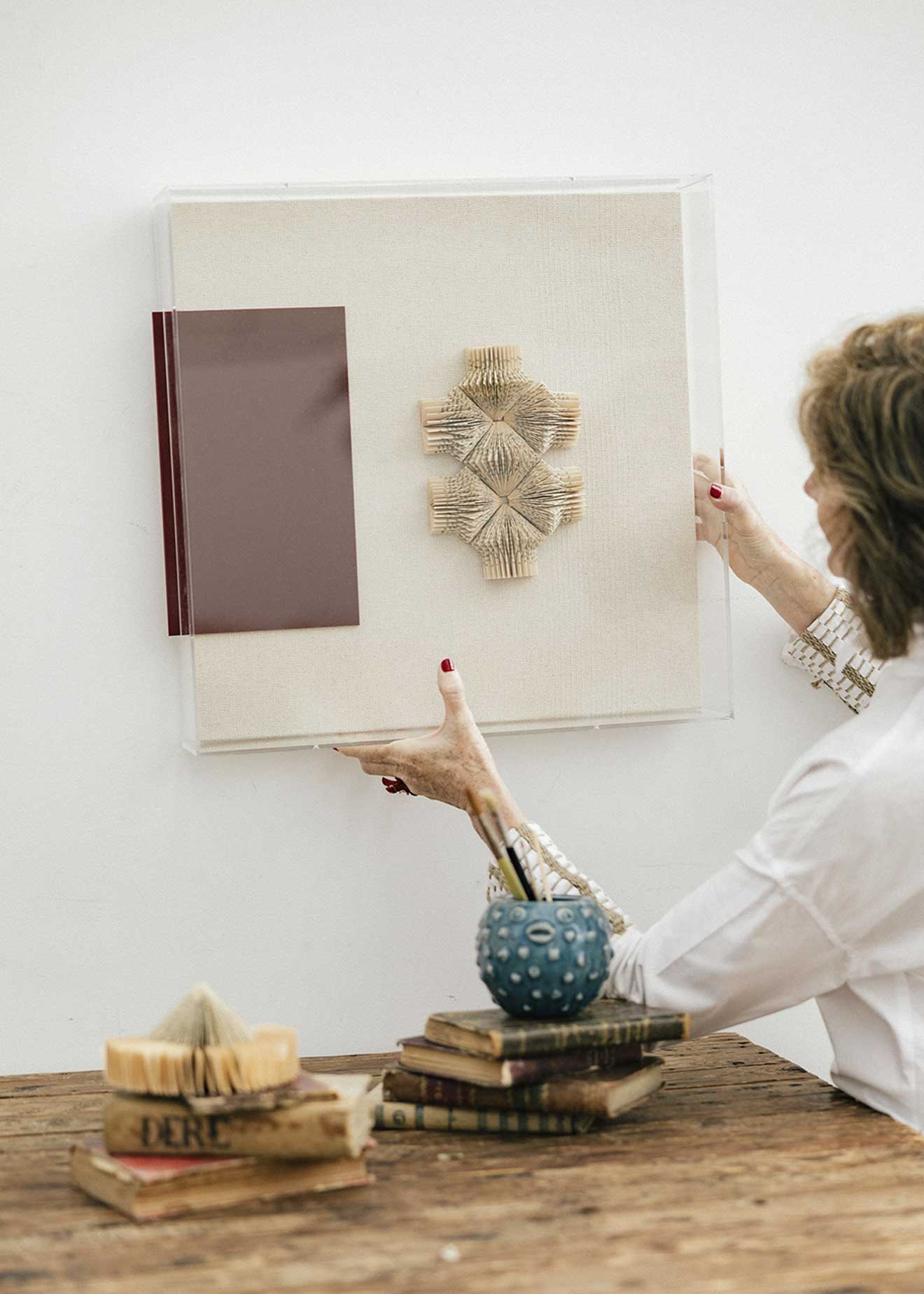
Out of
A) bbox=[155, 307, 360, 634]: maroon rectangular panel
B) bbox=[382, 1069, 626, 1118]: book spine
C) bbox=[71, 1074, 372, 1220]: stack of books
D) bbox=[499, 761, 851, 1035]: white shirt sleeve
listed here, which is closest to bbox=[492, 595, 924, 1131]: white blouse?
bbox=[499, 761, 851, 1035]: white shirt sleeve

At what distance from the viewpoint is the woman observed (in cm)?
106

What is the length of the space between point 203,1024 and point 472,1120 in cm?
26

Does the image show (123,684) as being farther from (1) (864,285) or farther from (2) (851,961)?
(1) (864,285)

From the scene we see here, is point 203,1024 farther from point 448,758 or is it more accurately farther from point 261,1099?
point 448,758

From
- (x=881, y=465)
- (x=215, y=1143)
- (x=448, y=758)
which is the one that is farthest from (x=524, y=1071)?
(x=881, y=465)

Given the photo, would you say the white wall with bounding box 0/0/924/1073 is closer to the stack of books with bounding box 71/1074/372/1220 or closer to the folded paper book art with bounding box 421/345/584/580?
the folded paper book art with bounding box 421/345/584/580

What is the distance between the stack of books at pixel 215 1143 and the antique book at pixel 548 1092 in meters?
0.15

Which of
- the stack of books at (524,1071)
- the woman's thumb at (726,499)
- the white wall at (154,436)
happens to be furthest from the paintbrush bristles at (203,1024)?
the woman's thumb at (726,499)

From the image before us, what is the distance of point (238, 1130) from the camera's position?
944mm

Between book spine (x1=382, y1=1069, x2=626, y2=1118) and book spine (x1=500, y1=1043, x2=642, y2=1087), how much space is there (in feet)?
0.04

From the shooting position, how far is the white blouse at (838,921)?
1.06m

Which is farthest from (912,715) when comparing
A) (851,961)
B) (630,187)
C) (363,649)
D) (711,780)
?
(630,187)

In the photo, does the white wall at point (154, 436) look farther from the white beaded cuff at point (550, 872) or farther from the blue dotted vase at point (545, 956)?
the blue dotted vase at point (545, 956)

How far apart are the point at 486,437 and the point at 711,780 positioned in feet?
1.51
